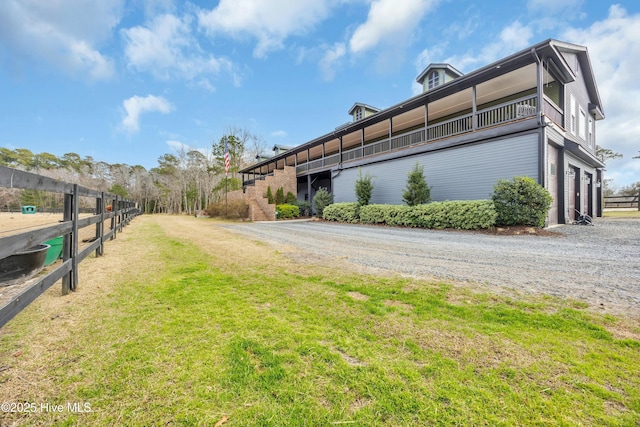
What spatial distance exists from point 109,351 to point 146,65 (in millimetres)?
27326

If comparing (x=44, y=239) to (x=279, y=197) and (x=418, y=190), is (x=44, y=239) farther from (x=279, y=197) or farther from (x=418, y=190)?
(x=279, y=197)

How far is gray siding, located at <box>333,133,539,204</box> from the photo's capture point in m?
9.42

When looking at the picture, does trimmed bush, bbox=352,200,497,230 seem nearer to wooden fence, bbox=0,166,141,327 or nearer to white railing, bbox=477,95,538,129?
white railing, bbox=477,95,538,129

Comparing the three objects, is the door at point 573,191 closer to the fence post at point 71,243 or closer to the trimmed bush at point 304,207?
the trimmed bush at point 304,207

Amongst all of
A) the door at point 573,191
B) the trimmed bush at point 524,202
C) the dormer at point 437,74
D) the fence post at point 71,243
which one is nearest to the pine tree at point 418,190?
the trimmed bush at point 524,202

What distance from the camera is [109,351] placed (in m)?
1.88

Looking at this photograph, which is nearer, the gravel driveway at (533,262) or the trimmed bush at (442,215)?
the gravel driveway at (533,262)

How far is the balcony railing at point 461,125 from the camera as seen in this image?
978cm

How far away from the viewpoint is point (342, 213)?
1534cm

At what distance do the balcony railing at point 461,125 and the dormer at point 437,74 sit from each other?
4413 millimetres

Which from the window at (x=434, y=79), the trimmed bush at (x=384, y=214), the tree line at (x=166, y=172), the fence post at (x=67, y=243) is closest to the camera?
the fence post at (x=67, y=243)

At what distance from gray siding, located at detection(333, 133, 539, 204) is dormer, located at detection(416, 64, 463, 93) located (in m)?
6.29

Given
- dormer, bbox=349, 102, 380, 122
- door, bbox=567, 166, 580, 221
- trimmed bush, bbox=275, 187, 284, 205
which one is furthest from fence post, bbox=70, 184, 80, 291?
dormer, bbox=349, 102, 380, 122

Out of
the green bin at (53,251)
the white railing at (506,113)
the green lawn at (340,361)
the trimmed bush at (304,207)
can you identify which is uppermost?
the white railing at (506,113)
